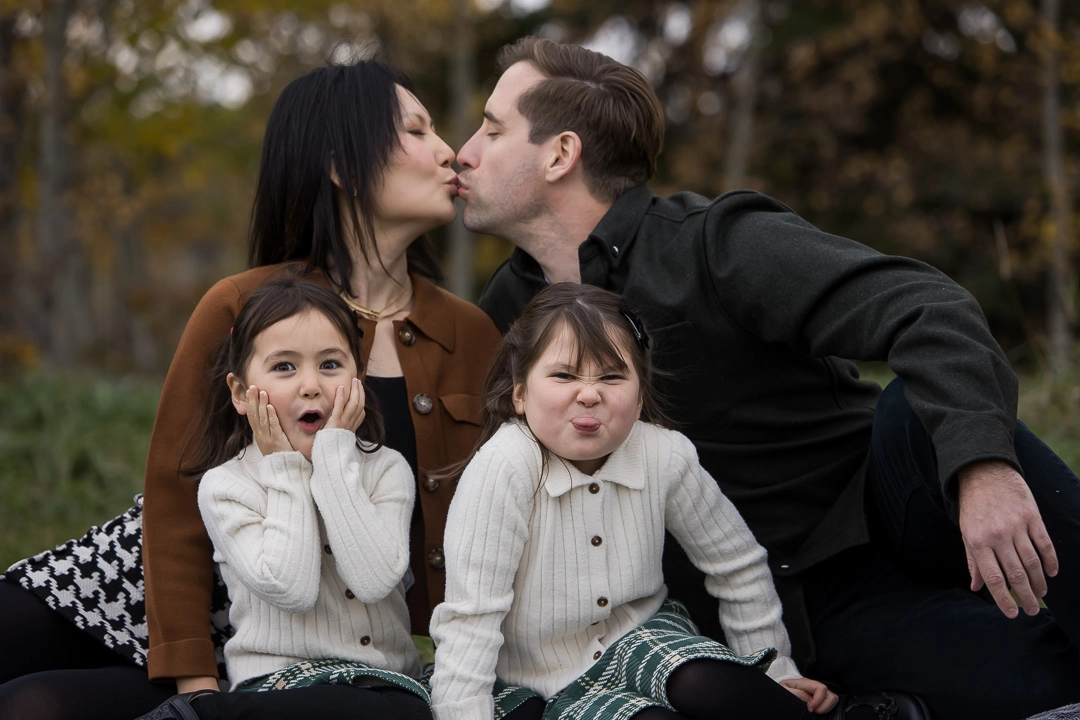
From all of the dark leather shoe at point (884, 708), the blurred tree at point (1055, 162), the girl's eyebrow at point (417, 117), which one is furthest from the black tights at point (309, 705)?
the blurred tree at point (1055, 162)

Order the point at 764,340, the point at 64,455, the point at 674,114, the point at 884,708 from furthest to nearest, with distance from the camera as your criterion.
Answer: the point at 674,114, the point at 64,455, the point at 764,340, the point at 884,708

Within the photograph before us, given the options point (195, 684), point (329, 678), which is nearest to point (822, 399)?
point (329, 678)

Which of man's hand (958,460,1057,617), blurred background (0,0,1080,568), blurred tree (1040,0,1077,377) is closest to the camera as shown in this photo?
man's hand (958,460,1057,617)

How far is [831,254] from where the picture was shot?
262 cm

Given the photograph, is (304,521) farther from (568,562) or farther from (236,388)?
(568,562)

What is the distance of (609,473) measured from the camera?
253 centimetres

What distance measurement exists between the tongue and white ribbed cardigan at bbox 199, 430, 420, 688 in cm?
43

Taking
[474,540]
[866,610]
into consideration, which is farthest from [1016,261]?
[474,540]

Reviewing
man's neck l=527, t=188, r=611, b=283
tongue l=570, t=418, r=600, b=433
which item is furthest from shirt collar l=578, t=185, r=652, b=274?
tongue l=570, t=418, r=600, b=433

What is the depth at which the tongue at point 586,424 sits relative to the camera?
244 cm

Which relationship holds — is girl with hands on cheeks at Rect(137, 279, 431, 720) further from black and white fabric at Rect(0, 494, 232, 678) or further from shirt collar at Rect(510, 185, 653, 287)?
shirt collar at Rect(510, 185, 653, 287)

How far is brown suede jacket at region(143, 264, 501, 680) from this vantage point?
2574 millimetres

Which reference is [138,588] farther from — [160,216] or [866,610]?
[160,216]

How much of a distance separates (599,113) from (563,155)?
17 cm
